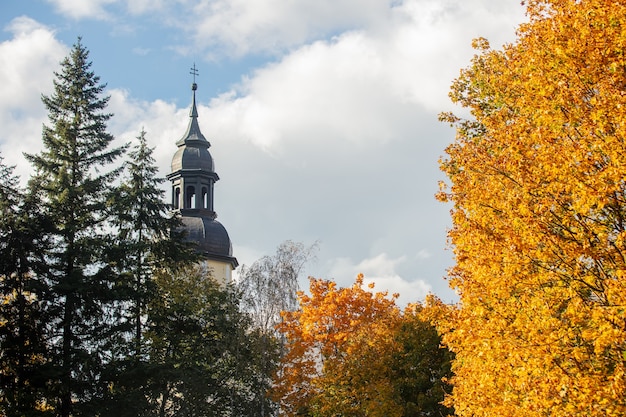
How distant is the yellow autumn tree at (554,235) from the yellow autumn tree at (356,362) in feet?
36.7

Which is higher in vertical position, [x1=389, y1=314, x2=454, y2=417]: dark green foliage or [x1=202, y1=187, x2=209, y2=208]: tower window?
[x1=202, y1=187, x2=209, y2=208]: tower window

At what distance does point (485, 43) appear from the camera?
18938 millimetres

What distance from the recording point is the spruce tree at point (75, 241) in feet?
92.8

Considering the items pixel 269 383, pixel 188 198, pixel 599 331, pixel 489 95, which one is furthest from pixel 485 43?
pixel 188 198

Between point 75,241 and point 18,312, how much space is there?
327 cm

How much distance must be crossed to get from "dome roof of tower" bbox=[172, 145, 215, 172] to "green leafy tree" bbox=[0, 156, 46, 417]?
29.5 metres

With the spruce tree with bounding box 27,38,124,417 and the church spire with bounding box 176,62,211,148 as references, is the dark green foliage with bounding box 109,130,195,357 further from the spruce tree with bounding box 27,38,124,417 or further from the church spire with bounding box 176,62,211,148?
the church spire with bounding box 176,62,211,148

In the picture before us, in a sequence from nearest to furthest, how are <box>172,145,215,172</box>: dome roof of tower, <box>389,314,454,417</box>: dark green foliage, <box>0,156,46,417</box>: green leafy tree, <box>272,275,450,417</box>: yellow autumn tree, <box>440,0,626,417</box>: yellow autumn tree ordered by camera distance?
<box>440,0,626,417</box>: yellow autumn tree, <box>0,156,46,417</box>: green leafy tree, <box>272,275,450,417</box>: yellow autumn tree, <box>389,314,454,417</box>: dark green foliage, <box>172,145,215,172</box>: dome roof of tower

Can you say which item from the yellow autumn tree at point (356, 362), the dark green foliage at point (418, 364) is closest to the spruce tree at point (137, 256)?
the yellow autumn tree at point (356, 362)

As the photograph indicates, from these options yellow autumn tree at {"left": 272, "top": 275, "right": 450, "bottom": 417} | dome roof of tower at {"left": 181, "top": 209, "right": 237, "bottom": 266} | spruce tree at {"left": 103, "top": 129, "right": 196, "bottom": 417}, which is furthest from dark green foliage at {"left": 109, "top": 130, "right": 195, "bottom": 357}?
→ dome roof of tower at {"left": 181, "top": 209, "right": 237, "bottom": 266}

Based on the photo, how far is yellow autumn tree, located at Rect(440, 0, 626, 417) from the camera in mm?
12945

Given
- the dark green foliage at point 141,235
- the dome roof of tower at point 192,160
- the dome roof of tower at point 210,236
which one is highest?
the dome roof of tower at point 192,160

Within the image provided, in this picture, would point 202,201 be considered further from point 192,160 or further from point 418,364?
point 418,364

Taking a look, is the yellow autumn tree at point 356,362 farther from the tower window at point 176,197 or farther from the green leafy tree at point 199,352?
the tower window at point 176,197
